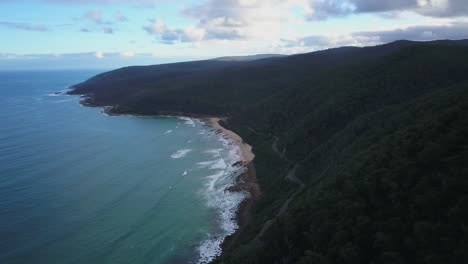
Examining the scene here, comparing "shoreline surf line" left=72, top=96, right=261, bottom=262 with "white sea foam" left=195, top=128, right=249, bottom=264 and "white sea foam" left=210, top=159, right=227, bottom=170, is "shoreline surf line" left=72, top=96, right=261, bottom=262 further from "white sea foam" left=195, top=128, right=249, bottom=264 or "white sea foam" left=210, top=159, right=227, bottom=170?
"white sea foam" left=210, top=159, right=227, bottom=170

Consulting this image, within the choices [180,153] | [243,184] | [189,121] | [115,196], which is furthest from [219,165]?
[189,121]

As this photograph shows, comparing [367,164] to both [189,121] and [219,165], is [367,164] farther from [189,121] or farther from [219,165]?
[189,121]

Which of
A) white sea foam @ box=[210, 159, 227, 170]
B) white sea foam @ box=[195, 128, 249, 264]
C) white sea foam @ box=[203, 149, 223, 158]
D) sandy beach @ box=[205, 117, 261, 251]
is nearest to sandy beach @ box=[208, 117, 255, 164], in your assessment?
sandy beach @ box=[205, 117, 261, 251]

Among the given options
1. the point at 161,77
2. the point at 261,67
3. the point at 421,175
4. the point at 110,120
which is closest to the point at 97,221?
the point at 421,175

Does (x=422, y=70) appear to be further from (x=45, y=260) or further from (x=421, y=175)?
(x=45, y=260)

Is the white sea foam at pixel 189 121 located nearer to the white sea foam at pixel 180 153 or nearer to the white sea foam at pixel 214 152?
the white sea foam at pixel 180 153
